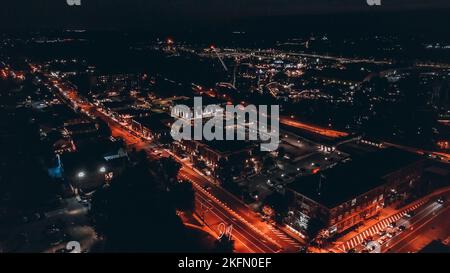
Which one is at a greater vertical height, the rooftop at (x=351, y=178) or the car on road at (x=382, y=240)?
the rooftop at (x=351, y=178)

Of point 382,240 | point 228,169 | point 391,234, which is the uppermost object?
point 228,169

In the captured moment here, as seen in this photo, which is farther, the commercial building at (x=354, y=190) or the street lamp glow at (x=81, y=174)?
the street lamp glow at (x=81, y=174)

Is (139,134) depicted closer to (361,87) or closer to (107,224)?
(107,224)

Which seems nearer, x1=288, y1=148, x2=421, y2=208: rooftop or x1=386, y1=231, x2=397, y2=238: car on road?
x1=386, y1=231, x2=397, y2=238: car on road

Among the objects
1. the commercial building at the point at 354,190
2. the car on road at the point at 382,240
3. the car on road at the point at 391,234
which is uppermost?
the commercial building at the point at 354,190

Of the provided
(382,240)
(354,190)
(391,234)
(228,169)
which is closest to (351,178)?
(354,190)

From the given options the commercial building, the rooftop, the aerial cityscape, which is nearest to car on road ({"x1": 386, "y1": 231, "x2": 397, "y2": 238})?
the aerial cityscape

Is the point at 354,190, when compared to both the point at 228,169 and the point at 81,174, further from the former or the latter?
the point at 81,174

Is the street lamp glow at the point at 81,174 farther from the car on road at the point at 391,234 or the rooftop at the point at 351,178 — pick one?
the car on road at the point at 391,234

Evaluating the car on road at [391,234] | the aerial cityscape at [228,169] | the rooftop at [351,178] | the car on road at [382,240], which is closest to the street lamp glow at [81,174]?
the aerial cityscape at [228,169]

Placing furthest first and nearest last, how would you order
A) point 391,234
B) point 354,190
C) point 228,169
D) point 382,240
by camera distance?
point 228,169 → point 354,190 → point 391,234 → point 382,240

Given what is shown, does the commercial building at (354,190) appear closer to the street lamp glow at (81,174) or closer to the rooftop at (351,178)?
the rooftop at (351,178)

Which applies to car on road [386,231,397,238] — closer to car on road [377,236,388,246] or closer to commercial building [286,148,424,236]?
car on road [377,236,388,246]
